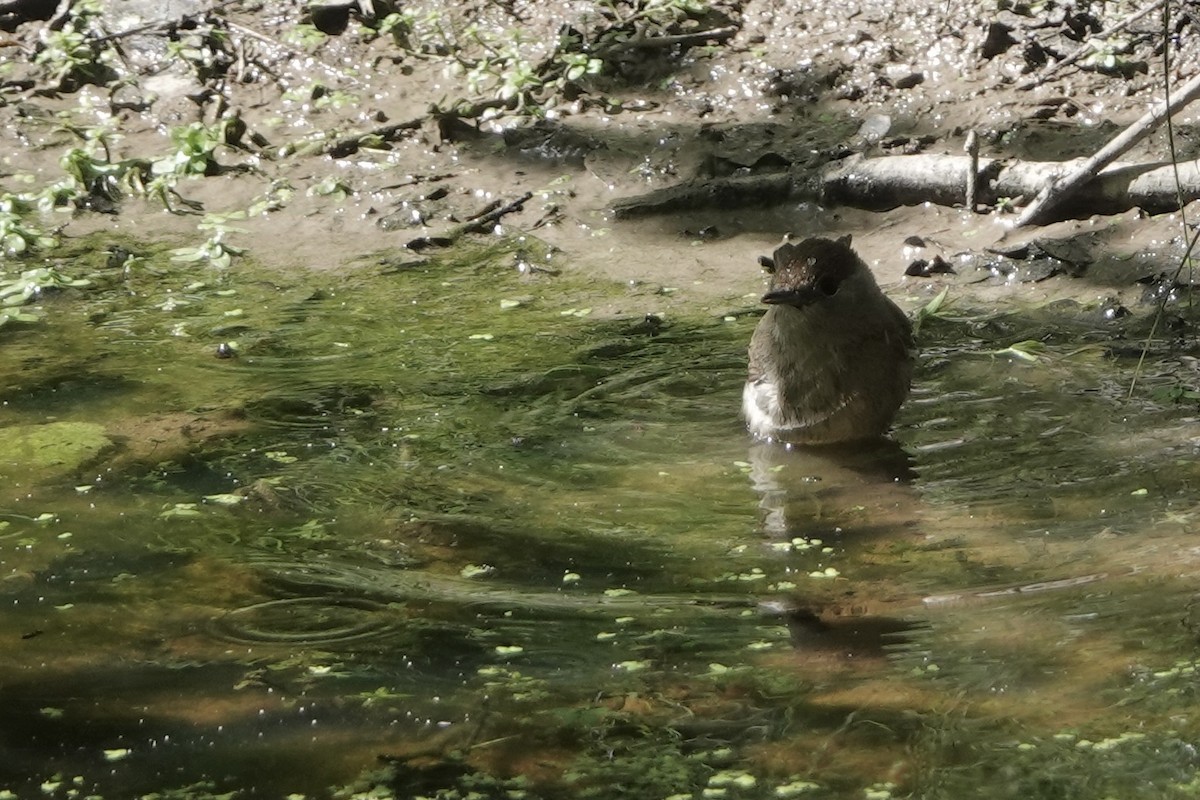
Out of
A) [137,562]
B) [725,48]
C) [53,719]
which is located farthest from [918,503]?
[725,48]

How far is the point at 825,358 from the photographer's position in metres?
6.02

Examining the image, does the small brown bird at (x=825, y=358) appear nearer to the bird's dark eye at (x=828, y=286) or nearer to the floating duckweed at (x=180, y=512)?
the bird's dark eye at (x=828, y=286)

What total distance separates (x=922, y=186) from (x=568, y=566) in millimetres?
4392

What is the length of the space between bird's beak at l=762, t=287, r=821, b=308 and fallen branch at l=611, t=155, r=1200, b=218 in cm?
232

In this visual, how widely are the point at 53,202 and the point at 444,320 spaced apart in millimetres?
3058

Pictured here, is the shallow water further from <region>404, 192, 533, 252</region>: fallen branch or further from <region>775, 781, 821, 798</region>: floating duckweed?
<region>404, 192, 533, 252</region>: fallen branch

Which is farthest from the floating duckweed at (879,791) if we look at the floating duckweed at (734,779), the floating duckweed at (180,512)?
the floating duckweed at (180,512)

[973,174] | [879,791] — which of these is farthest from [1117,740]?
[973,174]

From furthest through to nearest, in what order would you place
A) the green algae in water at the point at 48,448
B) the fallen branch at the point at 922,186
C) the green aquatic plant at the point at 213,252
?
the green aquatic plant at the point at 213,252 < the fallen branch at the point at 922,186 < the green algae in water at the point at 48,448

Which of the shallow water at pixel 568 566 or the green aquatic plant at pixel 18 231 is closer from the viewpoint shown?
the shallow water at pixel 568 566

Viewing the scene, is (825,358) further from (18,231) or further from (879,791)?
(18,231)

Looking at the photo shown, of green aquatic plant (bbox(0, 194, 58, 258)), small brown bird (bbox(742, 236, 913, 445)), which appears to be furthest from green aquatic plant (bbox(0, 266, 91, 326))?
small brown bird (bbox(742, 236, 913, 445))

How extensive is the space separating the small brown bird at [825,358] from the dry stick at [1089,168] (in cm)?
174

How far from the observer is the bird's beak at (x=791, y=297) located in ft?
18.7
